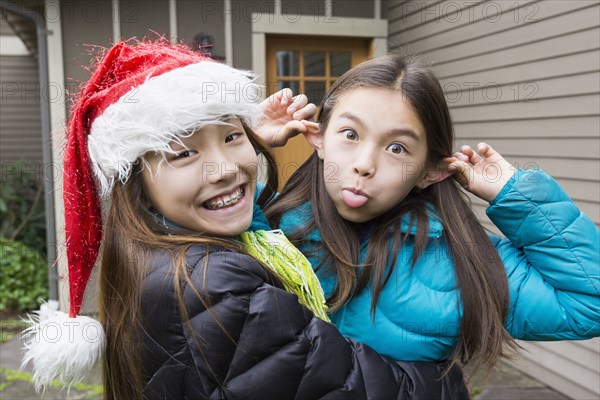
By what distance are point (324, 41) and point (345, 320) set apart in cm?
422

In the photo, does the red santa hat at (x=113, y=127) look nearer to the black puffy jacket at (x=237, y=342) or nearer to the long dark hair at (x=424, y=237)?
the black puffy jacket at (x=237, y=342)

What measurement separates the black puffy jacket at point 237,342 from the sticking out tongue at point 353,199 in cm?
35

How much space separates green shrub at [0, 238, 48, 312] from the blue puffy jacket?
525cm

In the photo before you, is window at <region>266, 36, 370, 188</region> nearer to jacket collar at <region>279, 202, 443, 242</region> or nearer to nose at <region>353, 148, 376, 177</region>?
jacket collar at <region>279, 202, 443, 242</region>

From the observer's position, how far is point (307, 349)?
1106mm

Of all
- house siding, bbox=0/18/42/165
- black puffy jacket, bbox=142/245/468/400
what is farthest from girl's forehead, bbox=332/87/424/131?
house siding, bbox=0/18/42/165

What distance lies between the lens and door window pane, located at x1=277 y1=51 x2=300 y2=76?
5.19 meters

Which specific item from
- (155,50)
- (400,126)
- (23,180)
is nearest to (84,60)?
(23,180)

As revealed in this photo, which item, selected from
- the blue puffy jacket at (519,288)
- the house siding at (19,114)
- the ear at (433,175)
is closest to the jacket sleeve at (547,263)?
the blue puffy jacket at (519,288)

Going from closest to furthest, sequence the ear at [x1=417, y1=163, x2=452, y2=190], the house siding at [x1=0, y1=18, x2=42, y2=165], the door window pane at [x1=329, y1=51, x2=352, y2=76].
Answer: the ear at [x1=417, y1=163, x2=452, y2=190], the door window pane at [x1=329, y1=51, x2=352, y2=76], the house siding at [x1=0, y1=18, x2=42, y2=165]

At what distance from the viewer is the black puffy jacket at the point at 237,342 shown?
1.08m

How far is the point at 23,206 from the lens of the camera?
→ 7043 mm

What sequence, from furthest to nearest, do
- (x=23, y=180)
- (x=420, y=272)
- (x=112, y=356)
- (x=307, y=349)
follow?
(x=23, y=180) → (x=420, y=272) → (x=112, y=356) → (x=307, y=349)

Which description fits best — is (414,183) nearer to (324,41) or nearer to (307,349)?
(307,349)
